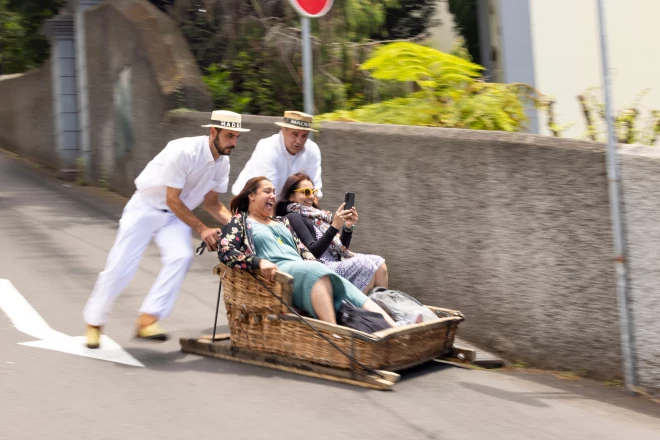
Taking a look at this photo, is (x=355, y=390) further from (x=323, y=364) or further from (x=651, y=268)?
(x=651, y=268)

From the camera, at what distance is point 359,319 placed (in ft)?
22.1

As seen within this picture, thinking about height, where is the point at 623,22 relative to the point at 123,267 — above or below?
above

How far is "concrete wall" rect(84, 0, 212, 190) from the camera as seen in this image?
13.6 metres

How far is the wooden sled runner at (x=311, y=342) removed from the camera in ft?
21.1

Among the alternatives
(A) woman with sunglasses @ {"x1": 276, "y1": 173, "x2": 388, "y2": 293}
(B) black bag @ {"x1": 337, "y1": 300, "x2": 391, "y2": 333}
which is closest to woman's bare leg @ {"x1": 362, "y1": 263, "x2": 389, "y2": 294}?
(A) woman with sunglasses @ {"x1": 276, "y1": 173, "x2": 388, "y2": 293}

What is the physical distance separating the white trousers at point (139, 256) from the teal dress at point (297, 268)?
2.21 ft

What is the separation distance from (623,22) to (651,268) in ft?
24.7

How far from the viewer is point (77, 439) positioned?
17.7 feet

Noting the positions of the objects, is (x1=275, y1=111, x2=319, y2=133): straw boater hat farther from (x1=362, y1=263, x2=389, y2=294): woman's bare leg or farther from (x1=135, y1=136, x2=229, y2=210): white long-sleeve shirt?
(x1=362, y1=263, x2=389, y2=294): woman's bare leg

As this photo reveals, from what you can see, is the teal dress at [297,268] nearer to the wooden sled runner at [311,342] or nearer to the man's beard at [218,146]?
the wooden sled runner at [311,342]

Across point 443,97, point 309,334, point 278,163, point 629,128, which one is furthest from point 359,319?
point 443,97

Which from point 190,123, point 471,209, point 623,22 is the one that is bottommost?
point 471,209

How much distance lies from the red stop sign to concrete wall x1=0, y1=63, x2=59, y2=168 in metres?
10.3

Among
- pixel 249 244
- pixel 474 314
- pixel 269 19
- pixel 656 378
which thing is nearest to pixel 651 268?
pixel 656 378
